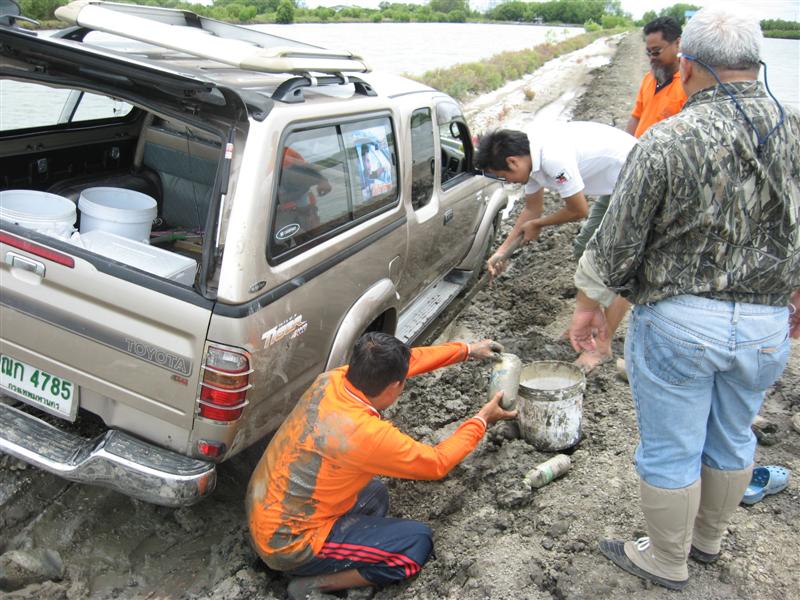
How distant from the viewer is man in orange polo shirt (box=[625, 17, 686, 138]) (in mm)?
Result: 5648

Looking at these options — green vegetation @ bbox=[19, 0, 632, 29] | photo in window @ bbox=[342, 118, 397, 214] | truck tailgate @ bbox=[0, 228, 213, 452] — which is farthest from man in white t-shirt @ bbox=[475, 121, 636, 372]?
green vegetation @ bbox=[19, 0, 632, 29]

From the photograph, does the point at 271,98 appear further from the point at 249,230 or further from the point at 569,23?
the point at 569,23

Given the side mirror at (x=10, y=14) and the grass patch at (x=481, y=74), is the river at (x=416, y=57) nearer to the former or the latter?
the side mirror at (x=10, y=14)

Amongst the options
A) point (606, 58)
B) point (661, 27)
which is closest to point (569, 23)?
point (606, 58)

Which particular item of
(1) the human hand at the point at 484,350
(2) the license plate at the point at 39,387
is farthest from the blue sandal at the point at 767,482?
(2) the license plate at the point at 39,387

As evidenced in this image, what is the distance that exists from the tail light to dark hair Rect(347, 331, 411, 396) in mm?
456

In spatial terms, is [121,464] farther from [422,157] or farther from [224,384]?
[422,157]

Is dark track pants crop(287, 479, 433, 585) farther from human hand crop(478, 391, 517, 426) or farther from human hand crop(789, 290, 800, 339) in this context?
human hand crop(789, 290, 800, 339)

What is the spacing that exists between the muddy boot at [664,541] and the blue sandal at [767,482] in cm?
86

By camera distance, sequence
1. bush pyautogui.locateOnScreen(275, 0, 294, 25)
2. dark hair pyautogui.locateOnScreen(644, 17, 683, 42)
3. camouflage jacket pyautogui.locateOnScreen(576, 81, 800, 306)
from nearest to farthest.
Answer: camouflage jacket pyautogui.locateOnScreen(576, 81, 800, 306) → dark hair pyautogui.locateOnScreen(644, 17, 683, 42) → bush pyautogui.locateOnScreen(275, 0, 294, 25)

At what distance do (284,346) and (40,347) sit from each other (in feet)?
3.62

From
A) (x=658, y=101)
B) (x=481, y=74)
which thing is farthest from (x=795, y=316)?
(x=481, y=74)

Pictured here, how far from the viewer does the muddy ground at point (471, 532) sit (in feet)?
10.5

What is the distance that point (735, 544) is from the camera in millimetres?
3371
